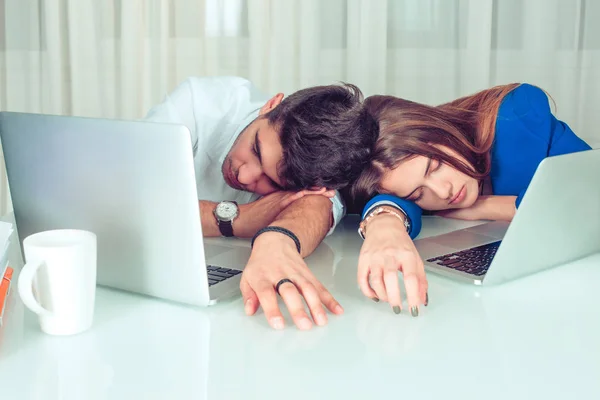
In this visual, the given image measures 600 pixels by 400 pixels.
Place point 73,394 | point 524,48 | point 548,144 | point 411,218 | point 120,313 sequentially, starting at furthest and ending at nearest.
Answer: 1. point 524,48
2. point 548,144
3. point 411,218
4. point 120,313
5. point 73,394

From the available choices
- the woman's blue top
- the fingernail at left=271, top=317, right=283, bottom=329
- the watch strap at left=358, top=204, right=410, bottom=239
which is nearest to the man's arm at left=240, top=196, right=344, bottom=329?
the fingernail at left=271, top=317, right=283, bottom=329

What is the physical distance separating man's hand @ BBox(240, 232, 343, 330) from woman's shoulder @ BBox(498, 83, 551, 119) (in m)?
0.77

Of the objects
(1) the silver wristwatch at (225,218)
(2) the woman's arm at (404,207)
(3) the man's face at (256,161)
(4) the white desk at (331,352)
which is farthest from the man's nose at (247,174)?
(4) the white desk at (331,352)

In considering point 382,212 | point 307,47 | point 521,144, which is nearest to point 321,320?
point 382,212

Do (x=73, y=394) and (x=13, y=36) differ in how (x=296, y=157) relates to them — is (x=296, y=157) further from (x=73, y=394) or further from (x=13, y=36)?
(x=13, y=36)

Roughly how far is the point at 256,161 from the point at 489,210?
446 mm

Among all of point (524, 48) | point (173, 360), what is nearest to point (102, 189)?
point (173, 360)

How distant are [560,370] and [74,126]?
0.58m

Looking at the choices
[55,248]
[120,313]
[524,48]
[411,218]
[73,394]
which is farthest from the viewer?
[524,48]

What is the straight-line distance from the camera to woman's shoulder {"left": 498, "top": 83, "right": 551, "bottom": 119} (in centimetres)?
151

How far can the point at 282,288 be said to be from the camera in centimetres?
82

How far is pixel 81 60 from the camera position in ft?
8.46

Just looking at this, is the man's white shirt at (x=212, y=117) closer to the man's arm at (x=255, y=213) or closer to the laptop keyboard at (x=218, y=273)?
the man's arm at (x=255, y=213)

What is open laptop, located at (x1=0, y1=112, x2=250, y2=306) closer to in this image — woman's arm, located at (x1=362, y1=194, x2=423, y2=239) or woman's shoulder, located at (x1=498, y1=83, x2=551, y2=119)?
woman's arm, located at (x1=362, y1=194, x2=423, y2=239)
